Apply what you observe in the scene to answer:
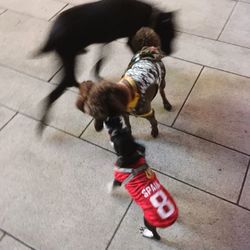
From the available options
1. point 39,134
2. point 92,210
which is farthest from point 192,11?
point 92,210

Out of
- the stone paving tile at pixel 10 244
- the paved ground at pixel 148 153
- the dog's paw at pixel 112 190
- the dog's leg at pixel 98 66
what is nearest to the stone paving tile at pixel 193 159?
the paved ground at pixel 148 153

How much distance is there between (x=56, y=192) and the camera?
164cm

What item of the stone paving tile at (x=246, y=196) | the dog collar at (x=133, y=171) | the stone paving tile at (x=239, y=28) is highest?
the dog collar at (x=133, y=171)

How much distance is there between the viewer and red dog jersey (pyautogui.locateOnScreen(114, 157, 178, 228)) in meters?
1.14

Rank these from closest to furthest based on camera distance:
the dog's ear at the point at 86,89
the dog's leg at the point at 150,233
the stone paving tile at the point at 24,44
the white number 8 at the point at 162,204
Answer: the white number 8 at the point at 162,204
the dog's ear at the point at 86,89
the dog's leg at the point at 150,233
the stone paving tile at the point at 24,44

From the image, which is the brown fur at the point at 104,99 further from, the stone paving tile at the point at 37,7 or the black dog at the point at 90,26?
the stone paving tile at the point at 37,7

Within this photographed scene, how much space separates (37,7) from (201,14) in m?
1.46

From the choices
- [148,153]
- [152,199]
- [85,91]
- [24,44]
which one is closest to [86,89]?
[85,91]

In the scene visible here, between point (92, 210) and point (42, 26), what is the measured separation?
1.72 m

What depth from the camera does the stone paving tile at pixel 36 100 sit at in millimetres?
1957

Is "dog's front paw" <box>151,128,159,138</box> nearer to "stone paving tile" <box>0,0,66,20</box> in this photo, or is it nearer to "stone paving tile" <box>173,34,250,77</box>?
"stone paving tile" <box>173,34,250,77</box>

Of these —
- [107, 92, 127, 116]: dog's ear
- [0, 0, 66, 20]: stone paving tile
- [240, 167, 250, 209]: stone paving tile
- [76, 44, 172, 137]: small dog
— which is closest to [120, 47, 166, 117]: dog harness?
[76, 44, 172, 137]: small dog

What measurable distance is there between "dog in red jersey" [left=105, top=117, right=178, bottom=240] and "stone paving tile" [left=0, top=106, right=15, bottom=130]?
0.99 meters

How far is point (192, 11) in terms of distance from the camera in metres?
2.60
